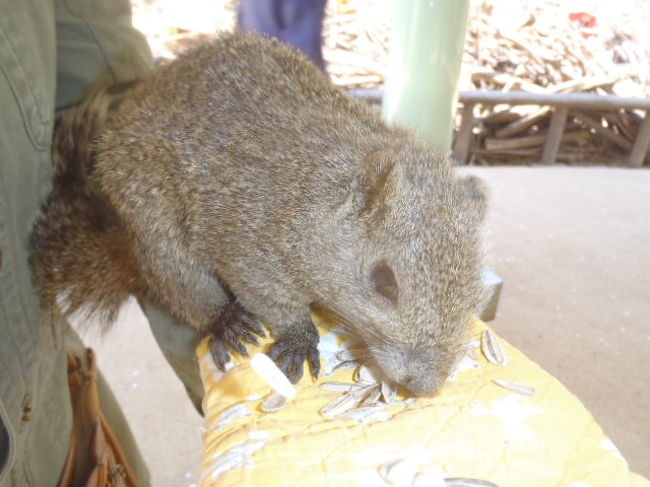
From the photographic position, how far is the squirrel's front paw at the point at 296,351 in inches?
48.6

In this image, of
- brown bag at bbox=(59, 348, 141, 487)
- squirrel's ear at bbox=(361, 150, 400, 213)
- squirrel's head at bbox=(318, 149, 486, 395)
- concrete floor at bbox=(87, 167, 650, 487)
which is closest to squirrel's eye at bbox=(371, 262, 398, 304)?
squirrel's head at bbox=(318, 149, 486, 395)

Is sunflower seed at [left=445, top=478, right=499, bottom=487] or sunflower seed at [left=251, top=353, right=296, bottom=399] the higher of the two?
sunflower seed at [left=251, top=353, right=296, bottom=399]

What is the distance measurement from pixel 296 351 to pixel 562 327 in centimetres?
165

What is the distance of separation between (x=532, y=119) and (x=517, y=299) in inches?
84.2

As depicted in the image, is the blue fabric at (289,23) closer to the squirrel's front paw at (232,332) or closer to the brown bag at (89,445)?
the squirrel's front paw at (232,332)

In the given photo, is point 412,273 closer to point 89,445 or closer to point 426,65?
point 89,445

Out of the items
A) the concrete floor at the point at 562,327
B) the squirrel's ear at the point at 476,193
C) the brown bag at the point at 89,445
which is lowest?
the concrete floor at the point at 562,327

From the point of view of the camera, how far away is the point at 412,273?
1.06 metres

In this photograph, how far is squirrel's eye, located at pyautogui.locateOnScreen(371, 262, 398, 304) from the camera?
3.59 feet

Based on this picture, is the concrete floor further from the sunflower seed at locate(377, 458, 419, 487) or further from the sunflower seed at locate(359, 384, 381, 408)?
the sunflower seed at locate(377, 458, 419, 487)

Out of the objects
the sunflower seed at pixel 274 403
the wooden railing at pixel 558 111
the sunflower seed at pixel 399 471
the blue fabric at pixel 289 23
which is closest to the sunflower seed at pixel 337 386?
the sunflower seed at pixel 274 403

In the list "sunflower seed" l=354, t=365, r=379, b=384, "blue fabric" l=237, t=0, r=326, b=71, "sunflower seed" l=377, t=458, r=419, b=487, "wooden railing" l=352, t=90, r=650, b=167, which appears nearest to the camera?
"sunflower seed" l=377, t=458, r=419, b=487

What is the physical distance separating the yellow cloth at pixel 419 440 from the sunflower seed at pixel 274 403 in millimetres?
12

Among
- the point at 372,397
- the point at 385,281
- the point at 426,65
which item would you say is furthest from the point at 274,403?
the point at 426,65
